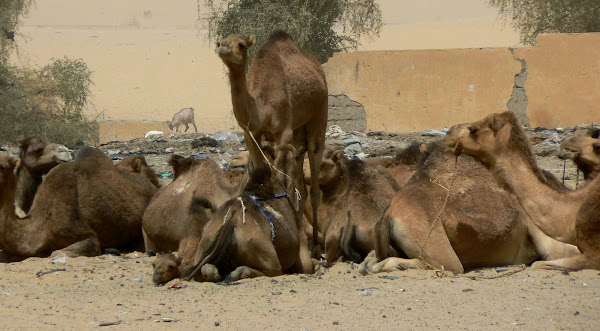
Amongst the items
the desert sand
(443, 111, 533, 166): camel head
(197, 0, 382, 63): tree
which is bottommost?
the desert sand

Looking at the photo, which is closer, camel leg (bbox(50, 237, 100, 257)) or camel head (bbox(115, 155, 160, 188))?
camel leg (bbox(50, 237, 100, 257))

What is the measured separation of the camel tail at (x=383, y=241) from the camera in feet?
23.6

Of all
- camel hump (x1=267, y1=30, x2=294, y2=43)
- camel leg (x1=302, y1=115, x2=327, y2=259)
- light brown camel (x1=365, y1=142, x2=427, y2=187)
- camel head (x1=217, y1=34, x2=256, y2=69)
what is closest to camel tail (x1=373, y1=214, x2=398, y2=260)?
camel leg (x1=302, y1=115, x2=327, y2=259)

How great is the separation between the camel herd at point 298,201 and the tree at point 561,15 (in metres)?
17.3

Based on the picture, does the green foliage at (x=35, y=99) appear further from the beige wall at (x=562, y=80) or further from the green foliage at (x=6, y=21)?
the beige wall at (x=562, y=80)

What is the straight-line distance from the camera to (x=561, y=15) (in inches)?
1053

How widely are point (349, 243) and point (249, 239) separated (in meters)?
1.81

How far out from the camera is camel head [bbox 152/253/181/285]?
701 cm

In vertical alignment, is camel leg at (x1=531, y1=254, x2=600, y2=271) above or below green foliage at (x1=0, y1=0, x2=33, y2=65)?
below

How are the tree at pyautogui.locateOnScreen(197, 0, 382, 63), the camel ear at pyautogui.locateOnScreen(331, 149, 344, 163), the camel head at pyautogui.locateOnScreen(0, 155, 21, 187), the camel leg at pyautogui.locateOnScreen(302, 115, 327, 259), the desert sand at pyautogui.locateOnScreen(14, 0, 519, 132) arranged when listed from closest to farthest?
the camel head at pyautogui.locateOnScreen(0, 155, 21, 187)
the camel leg at pyautogui.locateOnScreen(302, 115, 327, 259)
the camel ear at pyautogui.locateOnScreen(331, 149, 344, 163)
the tree at pyautogui.locateOnScreen(197, 0, 382, 63)
the desert sand at pyautogui.locateOnScreen(14, 0, 519, 132)

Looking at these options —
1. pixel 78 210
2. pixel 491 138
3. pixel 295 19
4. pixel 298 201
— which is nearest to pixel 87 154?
pixel 78 210

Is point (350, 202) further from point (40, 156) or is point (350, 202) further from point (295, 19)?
point (295, 19)

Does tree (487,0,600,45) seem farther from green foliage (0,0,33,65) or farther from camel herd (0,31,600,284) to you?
camel herd (0,31,600,284)

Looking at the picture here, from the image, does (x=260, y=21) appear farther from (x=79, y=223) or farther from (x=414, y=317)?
(x=414, y=317)
